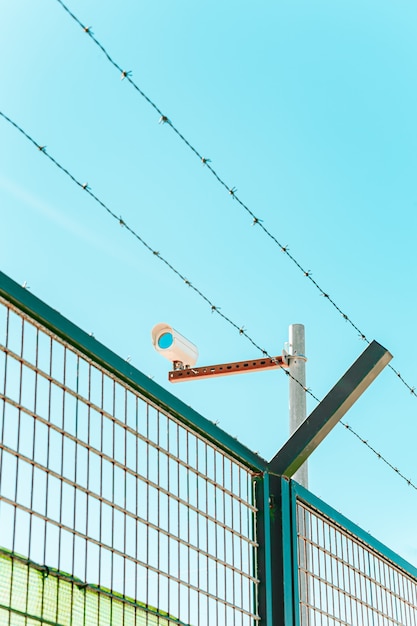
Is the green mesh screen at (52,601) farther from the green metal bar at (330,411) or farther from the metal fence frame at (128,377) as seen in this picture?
→ the green metal bar at (330,411)

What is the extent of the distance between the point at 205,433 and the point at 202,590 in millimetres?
647

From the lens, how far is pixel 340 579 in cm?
598

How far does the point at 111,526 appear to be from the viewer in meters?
4.23

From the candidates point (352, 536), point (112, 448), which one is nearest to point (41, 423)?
point (112, 448)

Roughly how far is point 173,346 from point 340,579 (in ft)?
21.7

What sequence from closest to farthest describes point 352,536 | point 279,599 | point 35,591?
point 35,591 < point 279,599 < point 352,536

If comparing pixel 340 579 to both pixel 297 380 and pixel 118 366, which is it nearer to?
pixel 118 366

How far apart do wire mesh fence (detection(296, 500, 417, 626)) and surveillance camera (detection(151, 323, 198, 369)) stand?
18.9 ft

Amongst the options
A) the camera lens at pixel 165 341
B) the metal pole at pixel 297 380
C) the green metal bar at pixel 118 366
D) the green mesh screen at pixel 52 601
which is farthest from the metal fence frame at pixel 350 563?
the camera lens at pixel 165 341

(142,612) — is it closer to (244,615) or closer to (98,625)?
(98,625)

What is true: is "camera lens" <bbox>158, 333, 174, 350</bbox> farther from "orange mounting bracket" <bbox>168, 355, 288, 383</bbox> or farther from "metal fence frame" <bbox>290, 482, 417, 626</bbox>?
"metal fence frame" <bbox>290, 482, 417, 626</bbox>

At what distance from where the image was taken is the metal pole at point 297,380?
12117 millimetres

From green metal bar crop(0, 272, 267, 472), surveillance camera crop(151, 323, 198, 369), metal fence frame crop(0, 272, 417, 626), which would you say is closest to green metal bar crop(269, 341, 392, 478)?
metal fence frame crop(0, 272, 417, 626)

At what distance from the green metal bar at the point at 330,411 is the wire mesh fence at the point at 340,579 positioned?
0.83 feet
